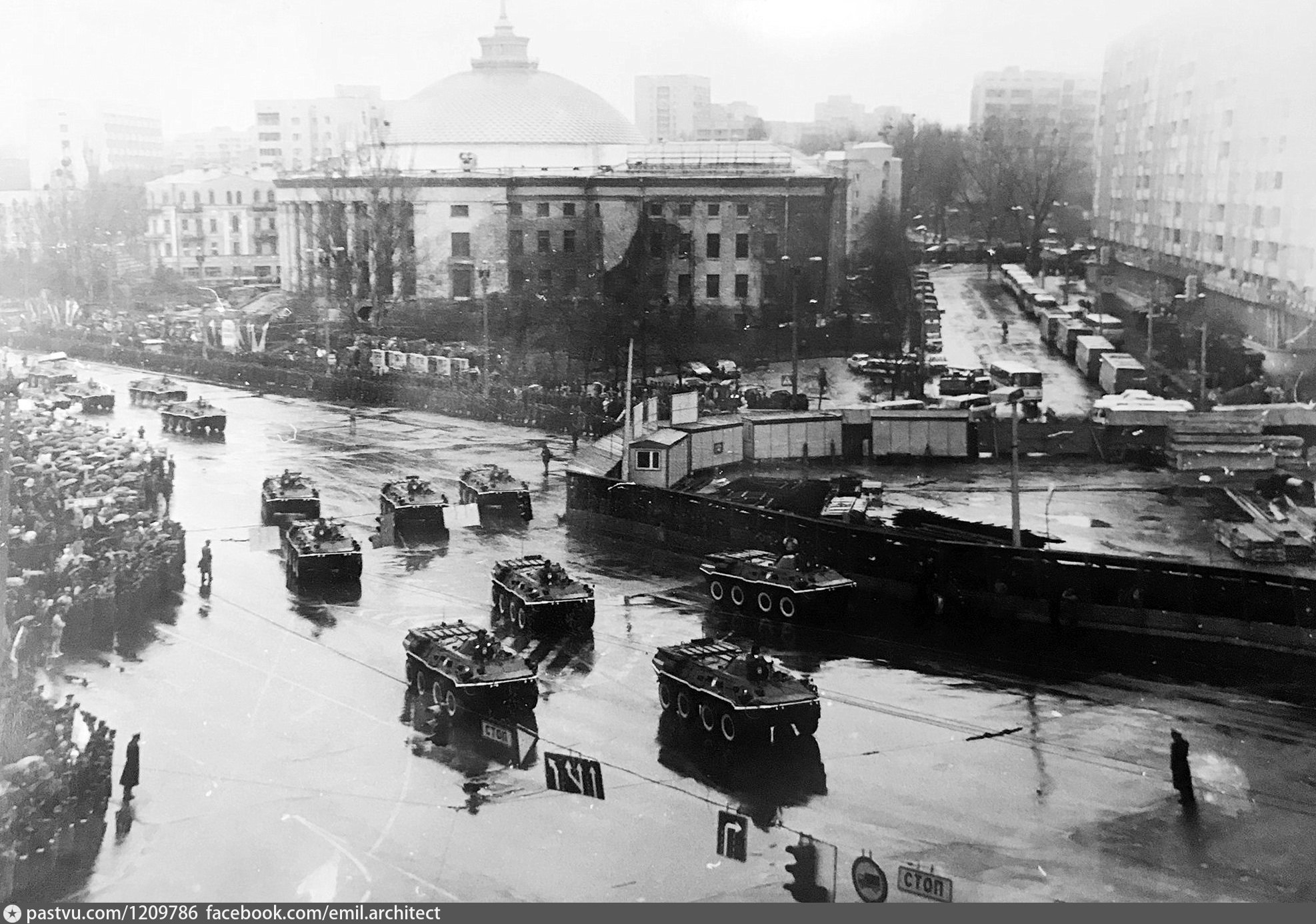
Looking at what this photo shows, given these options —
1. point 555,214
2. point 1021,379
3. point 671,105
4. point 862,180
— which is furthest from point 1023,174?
point 555,214

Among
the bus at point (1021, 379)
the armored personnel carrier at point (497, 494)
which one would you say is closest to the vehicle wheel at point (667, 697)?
the armored personnel carrier at point (497, 494)

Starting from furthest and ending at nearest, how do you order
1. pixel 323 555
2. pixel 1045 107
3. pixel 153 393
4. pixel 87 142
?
pixel 153 393, pixel 1045 107, pixel 87 142, pixel 323 555

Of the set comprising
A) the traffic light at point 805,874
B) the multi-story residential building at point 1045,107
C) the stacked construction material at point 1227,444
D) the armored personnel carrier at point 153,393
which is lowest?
the traffic light at point 805,874

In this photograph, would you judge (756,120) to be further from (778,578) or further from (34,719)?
(34,719)

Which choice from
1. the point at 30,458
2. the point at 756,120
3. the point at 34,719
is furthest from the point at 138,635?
the point at 756,120

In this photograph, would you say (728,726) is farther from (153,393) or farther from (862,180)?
(862,180)

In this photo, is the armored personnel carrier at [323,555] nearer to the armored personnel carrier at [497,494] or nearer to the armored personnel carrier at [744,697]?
the armored personnel carrier at [497,494]
